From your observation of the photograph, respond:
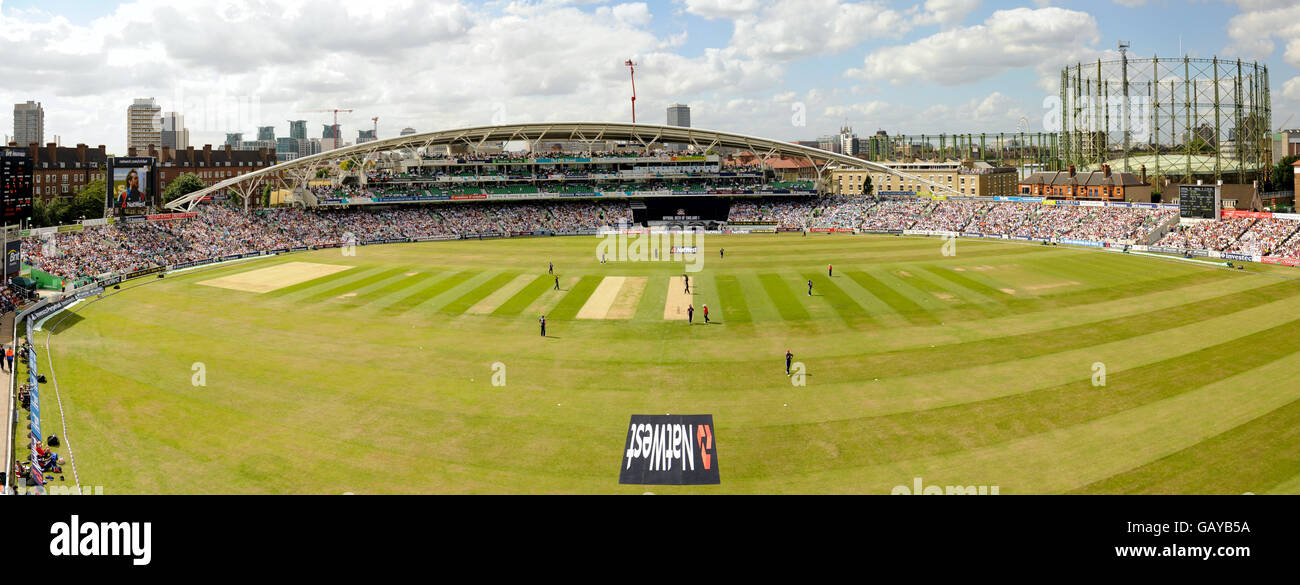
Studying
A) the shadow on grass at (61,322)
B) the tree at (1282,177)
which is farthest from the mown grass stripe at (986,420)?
the tree at (1282,177)

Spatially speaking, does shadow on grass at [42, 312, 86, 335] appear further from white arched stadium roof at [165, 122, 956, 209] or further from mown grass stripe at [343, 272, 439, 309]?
white arched stadium roof at [165, 122, 956, 209]

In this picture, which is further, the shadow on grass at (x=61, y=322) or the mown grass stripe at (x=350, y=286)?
the mown grass stripe at (x=350, y=286)

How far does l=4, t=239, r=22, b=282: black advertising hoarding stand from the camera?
144ft

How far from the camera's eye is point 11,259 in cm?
4447

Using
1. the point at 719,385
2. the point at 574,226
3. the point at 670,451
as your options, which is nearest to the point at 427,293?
the point at 719,385

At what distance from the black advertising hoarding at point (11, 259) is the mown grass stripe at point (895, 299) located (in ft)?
161

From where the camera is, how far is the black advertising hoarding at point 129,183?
67375mm

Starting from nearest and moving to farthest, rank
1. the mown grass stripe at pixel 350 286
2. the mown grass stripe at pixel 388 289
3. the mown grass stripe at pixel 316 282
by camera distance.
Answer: the mown grass stripe at pixel 388 289 → the mown grass stripe at pixel 350 286 → the mown grass stripe at pixel 316 282

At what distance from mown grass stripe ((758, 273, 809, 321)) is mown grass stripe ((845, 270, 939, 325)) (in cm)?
478

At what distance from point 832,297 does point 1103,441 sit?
23.4 metres

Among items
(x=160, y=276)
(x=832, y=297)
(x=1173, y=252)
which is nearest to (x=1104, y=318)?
(x=832, y=297)

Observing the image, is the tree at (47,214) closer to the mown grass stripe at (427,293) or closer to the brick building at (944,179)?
the mown grass stripe at (427,293)

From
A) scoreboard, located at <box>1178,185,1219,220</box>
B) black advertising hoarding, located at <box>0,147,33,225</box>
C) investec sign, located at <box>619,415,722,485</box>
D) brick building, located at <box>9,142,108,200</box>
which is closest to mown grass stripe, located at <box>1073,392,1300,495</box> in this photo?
investec sign, located at <box>619,415,722,485</box>
